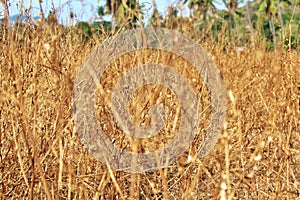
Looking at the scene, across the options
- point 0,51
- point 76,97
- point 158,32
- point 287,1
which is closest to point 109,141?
point 76,97

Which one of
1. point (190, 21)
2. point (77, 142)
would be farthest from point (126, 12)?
point (77, 142)

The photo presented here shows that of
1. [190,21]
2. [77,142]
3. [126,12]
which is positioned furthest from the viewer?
[77,142]

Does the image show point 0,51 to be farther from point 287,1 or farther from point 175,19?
point 287,1

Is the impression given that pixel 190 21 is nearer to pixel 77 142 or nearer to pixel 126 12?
pixel 126 12

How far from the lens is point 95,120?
132 centimetres

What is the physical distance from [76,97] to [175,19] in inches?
16.5

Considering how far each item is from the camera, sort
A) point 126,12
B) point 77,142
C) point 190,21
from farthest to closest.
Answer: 1. point 77,142
2. point 126,12
3. point 190,21

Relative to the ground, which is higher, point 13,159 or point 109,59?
point 109,59

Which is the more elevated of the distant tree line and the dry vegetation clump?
the distant tree line

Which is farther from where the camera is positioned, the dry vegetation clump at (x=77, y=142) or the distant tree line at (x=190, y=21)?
the distant tree line at (x=190, y=21)

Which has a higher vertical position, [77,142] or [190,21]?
[190,21]

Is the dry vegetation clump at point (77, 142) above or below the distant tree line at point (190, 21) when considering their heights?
below

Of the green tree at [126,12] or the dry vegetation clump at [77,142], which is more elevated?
the green tree at [126,12]

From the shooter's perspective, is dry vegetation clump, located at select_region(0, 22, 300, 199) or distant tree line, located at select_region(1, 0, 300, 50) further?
distant tree line, located at select_region(1, 0, 300, 50)
